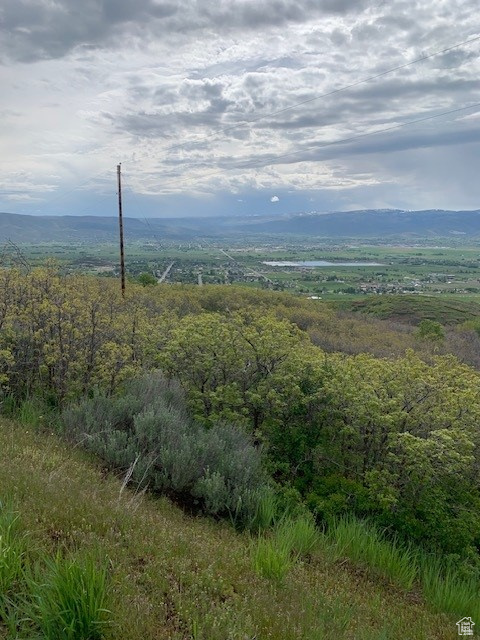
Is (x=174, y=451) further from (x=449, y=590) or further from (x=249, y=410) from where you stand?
(x=449, y=590)

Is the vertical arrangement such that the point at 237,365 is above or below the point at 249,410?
above

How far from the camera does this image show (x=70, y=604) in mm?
2652

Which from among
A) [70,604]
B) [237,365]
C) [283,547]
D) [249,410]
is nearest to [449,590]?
[283,547]

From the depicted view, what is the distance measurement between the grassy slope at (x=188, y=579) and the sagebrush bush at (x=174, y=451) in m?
0.56

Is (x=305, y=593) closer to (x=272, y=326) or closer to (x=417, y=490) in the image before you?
(x=417, y=490)

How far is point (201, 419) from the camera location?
7559 millimetres

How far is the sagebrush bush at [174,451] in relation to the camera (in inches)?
222

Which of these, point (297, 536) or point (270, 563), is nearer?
point (270, 563)

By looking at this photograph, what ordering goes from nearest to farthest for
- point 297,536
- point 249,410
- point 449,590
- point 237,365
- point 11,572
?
point 11,572 → point 449,590 → point 297,536 → point 249,410 → point 237,365

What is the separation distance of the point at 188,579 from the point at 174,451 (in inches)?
98.9

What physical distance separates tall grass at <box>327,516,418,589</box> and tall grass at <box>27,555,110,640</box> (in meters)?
3.32

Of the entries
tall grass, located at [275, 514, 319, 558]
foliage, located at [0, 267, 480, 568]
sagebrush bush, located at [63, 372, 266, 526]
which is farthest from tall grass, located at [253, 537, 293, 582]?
foliage, located at [0, 267, 480, 568]

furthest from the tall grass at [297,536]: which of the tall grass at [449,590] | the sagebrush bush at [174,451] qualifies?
the tall grass at [449,590]

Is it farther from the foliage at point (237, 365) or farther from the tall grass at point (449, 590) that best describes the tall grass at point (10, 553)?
the foliage at point (237, 365)
